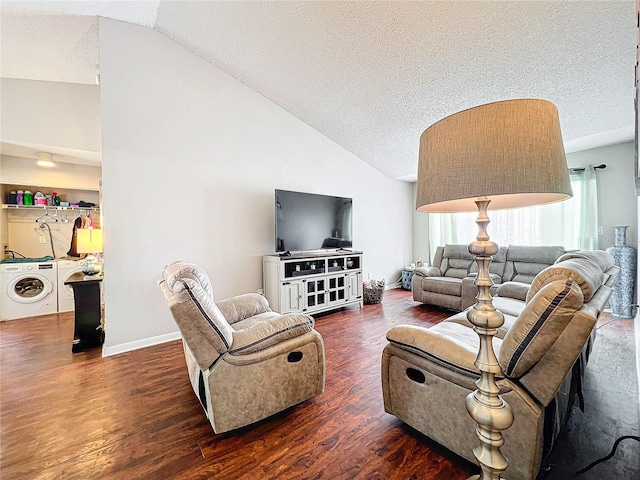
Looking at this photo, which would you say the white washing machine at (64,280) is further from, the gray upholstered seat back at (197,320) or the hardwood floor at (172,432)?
the gray upholstered seat back at (197,320)

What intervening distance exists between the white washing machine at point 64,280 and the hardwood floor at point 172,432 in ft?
6.15

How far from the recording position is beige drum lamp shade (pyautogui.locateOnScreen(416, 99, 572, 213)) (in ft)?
2.55

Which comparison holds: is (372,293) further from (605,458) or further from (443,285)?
(605,458)

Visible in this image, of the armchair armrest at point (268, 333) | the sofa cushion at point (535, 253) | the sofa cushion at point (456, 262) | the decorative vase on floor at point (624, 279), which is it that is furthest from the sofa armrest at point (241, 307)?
the decorative vase on floor at point (624, 279)

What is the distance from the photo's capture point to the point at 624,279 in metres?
3.53

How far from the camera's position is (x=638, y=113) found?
118cm

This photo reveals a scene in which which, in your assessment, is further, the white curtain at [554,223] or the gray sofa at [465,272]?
the white curtain at [554,223]

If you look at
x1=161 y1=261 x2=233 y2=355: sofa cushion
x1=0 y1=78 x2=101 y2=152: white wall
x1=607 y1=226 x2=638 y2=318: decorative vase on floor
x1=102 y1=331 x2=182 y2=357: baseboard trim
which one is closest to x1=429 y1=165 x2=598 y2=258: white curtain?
x1=607 y1=226 x2=638 y2=318: decorative vase on floor

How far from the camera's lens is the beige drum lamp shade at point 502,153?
0.78m

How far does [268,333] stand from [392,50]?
2812 mm

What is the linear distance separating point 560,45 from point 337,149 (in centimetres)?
291

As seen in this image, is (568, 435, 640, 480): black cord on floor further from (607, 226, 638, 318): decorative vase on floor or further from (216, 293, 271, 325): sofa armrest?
(607, 226, 638, 318): decorative vase on floor

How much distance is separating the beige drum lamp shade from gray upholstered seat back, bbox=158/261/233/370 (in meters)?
1.23

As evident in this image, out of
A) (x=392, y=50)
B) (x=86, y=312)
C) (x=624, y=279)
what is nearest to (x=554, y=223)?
(x=624, y=279)
